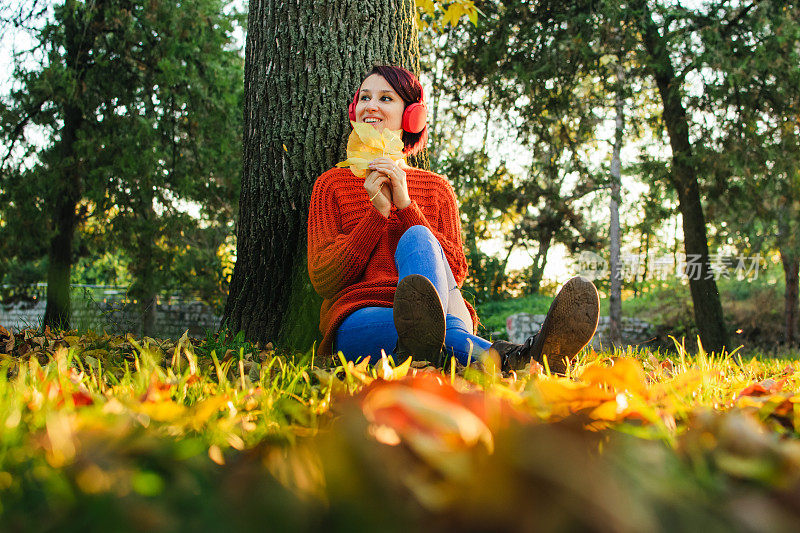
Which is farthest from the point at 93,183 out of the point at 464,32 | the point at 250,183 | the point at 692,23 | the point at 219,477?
the point at 219,477

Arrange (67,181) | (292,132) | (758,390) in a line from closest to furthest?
1. (758,390)
2. (292,132)
3. (67,181)

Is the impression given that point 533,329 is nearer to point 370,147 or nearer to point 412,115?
point 412,115

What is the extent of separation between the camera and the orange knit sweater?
251cm

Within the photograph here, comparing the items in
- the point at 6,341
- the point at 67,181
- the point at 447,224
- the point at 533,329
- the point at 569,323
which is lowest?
the point at 533,329

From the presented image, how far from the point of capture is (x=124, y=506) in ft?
1.47

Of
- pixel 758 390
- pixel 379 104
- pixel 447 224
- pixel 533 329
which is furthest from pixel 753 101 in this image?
pixel 533 329

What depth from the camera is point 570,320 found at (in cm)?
184

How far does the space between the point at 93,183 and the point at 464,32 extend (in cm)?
605

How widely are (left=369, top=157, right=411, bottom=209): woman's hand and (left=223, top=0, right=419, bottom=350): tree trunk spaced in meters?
0.59

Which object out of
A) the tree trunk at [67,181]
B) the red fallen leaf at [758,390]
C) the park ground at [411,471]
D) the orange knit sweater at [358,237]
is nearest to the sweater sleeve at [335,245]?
the orange knit sweater at [358,237]

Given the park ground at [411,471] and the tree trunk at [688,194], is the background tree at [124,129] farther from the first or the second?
the park ground at [411,471]

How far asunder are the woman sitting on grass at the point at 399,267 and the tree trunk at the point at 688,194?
4.90 meters

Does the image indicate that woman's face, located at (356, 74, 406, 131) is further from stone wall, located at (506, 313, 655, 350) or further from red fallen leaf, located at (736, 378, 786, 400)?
stone wall, located at (506, 313, 655, 350)

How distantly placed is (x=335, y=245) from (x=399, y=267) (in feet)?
1.21
